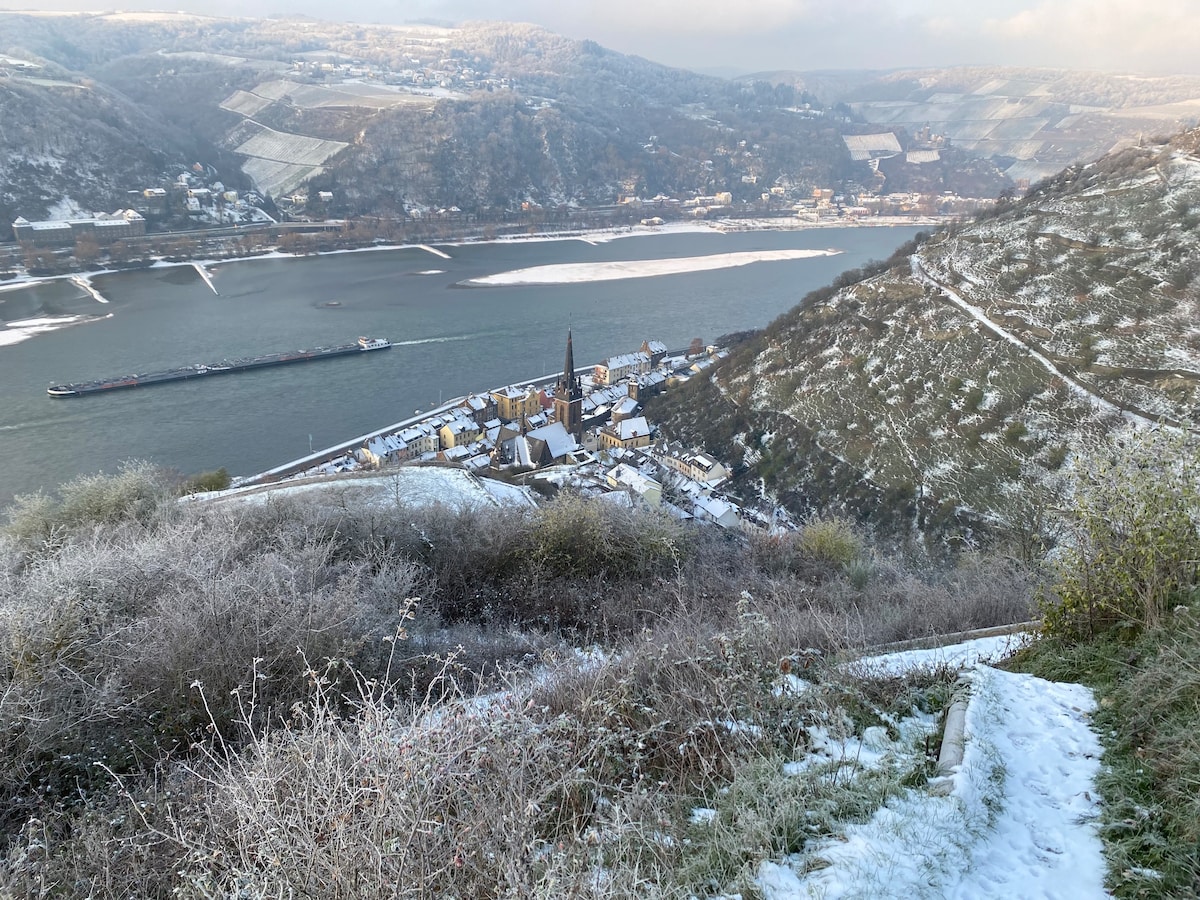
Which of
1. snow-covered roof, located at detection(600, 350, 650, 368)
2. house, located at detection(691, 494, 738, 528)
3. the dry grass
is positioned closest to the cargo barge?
snow-covered roof, located at detection(600, 350, 650, 368)

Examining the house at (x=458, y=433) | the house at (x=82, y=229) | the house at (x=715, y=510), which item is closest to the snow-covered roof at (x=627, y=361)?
the house at (x=458, y=433)

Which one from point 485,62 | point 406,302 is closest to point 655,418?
point 406,302

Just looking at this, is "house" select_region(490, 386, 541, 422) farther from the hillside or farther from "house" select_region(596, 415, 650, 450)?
the hillside

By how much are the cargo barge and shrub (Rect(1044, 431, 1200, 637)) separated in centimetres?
2402

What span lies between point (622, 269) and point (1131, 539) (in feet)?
121

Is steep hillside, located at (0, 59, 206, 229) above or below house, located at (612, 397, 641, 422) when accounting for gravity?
above

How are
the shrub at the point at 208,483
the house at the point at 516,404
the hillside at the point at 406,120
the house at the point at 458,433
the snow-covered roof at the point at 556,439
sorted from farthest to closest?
1. the hillside at the point at 406,120
2. the house at the point at 516,404
3. the house at the point at 458,433
4. the snow-covered roof at the point at 556,439
5. the shrub at the point at 208,483

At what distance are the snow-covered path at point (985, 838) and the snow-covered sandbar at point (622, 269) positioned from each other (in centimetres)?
3371

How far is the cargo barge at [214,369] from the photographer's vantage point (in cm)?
1981

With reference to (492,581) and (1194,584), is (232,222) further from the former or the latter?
(1194,584)

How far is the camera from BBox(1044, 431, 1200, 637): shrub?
2.76 metres

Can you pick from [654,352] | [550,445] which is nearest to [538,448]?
[550,445]

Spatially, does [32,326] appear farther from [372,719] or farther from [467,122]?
[467,122]

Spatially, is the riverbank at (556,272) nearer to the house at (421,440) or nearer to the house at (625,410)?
the house at (625,410)
